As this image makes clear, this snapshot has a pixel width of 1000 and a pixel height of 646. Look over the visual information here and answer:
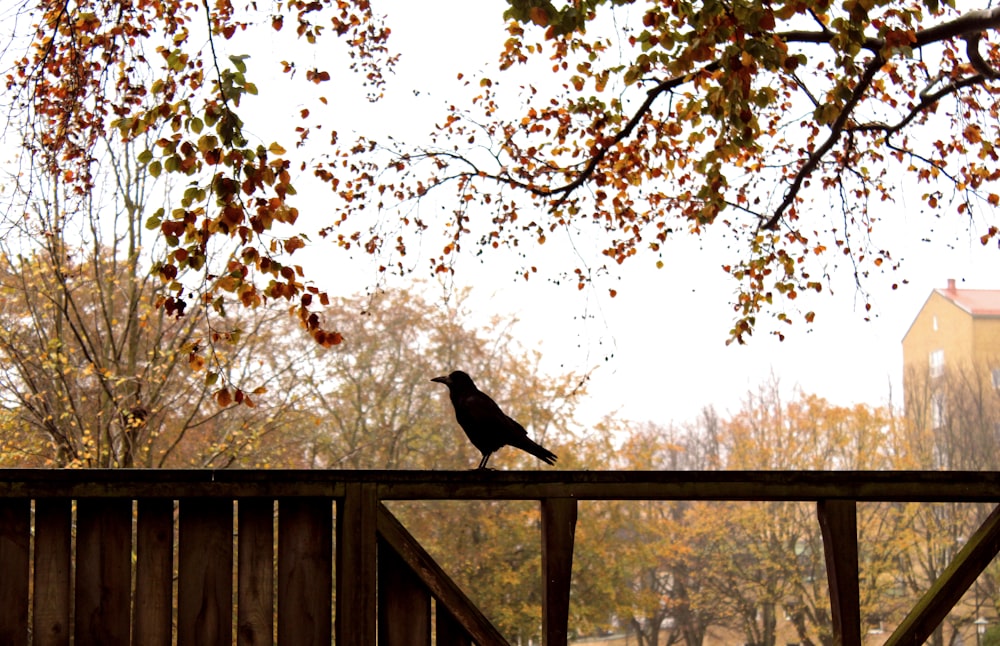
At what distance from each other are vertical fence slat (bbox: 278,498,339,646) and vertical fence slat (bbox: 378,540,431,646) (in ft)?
0.58

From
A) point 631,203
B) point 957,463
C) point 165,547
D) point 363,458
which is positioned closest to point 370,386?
point 363,458

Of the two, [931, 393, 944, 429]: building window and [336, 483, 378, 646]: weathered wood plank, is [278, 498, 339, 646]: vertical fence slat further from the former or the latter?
[931, 393, 944, 429]: building window

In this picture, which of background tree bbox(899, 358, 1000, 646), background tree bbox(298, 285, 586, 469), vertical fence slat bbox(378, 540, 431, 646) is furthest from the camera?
background tree bbox(899, 358, 1000, 646)

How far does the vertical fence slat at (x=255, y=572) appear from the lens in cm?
329

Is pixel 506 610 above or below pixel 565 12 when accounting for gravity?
below

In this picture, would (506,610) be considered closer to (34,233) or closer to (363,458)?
(363,458)

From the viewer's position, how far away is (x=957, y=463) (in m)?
32.7

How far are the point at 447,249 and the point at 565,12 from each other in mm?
4490

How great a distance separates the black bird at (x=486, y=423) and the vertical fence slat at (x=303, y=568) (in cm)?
110

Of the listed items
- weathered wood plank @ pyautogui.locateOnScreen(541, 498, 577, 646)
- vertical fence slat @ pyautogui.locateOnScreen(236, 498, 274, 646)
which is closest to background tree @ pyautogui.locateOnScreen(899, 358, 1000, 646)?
weathered wood plank @ pyautogui.locateOnScreen(541, 498, 577, 646)

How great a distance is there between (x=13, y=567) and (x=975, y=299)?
143 ft

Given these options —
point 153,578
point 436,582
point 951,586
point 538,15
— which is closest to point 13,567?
point 153,578

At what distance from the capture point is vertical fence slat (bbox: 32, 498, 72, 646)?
3.20 metres

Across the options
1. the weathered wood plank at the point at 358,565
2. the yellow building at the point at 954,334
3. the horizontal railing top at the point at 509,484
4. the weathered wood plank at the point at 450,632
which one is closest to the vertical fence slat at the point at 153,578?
the horizontal railing top at the point at 509,484
